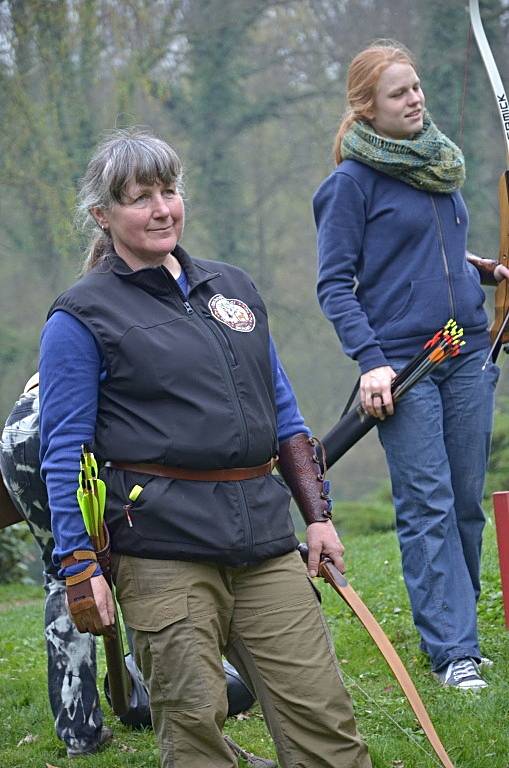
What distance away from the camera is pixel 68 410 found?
310 cm

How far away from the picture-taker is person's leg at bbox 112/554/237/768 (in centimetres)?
299

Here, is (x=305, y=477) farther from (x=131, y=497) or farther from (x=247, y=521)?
(x=131, y=497)

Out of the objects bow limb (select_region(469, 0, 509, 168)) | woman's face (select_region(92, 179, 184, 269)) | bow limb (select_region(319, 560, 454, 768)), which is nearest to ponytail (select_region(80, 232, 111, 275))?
woman's face (select_region(92, 179, 184, 269))

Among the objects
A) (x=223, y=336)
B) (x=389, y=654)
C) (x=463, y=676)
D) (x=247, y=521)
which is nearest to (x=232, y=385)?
(x=223, y=336)

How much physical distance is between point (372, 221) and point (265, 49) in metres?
19.5

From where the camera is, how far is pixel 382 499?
Answer: 53.2 ft

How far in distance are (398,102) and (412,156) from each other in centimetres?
23

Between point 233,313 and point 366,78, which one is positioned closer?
point 233,313

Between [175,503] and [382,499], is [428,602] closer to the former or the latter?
[175,503]

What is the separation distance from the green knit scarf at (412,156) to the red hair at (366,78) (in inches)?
2.2

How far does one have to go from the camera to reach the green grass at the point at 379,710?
12.8 ft

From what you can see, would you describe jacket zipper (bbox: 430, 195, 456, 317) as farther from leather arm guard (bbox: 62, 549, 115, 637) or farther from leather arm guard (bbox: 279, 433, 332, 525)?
leather arm guard (bbox: 62, 549, 115, 637)

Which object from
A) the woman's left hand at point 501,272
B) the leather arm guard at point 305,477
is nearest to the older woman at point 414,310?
the woman's left hand at point 501,272

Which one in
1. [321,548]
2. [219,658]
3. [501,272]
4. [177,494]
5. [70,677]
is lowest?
[70,677]
